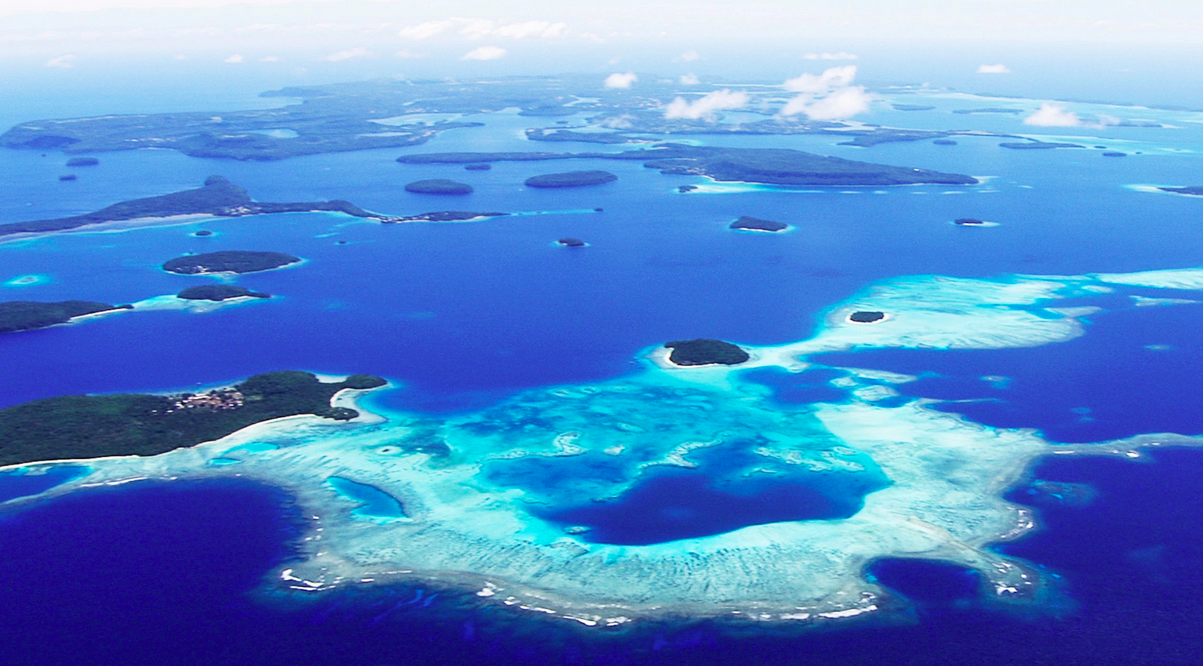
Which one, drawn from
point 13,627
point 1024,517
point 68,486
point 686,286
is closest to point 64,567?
point 13,627

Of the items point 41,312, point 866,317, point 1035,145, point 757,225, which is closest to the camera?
point 866,317

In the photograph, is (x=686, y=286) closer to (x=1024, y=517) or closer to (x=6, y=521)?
(x=1024, y=517)

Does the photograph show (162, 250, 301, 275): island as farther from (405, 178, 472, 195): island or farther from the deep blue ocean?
(405, 178, 472, 195): island

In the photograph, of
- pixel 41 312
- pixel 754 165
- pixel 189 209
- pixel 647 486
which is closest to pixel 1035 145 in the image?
pixel 754 165

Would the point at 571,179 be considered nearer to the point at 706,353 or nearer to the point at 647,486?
the point at 706,353

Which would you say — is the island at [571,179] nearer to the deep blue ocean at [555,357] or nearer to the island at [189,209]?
the deep blue ocean at [555,357]
